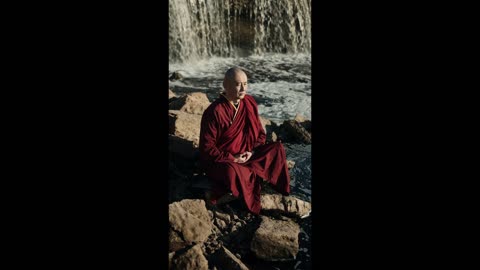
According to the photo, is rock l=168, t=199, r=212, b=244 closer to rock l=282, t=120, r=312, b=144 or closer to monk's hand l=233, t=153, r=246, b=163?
monk's hand l=233, t=153, r=246, b=163

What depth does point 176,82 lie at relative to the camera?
6.83 meters

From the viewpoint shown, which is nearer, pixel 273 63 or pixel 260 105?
pixel 260 105

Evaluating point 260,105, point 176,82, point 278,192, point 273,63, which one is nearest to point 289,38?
point 273,63

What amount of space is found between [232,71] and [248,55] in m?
6.19

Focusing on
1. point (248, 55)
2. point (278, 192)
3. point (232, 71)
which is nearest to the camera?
A: point (232, 71)

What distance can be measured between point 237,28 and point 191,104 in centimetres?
481

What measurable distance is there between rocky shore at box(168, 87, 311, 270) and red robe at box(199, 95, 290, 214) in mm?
99

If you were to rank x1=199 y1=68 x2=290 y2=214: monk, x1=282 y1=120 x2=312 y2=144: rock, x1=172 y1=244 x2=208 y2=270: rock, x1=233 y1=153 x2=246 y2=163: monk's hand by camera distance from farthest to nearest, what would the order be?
x1=282 y1=120 x2=312 y2=144: rock, x1=233 y1=153 x2=246 y2=163: monk's hand, x1=199 y1=68 x2=290 y2=214: monk, x1=172 y1=244 x2=208 y2=270: rock

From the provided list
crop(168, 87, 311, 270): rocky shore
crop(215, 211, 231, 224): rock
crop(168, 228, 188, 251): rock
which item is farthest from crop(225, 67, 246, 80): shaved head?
crop(168, 228, 188, 251): rock

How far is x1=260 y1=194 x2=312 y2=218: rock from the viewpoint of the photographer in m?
2.94

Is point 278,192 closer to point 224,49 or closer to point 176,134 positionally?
point 176,134

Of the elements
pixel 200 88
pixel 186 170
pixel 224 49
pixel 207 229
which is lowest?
pixel 207 229

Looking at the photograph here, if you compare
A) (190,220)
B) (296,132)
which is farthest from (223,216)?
(296,132)

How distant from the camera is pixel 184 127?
12.5 ft
